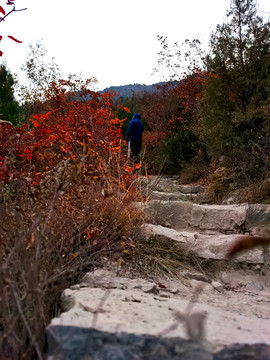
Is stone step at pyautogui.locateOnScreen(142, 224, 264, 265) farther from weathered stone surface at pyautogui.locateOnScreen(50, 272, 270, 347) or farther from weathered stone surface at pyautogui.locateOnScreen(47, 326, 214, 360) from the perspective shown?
weathered stone surface at pyautogui.locateOnScreen(47, 326, 214, 360)

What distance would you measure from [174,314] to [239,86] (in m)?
6.24

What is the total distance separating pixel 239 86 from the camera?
6.77 meters

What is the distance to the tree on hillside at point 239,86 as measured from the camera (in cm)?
648

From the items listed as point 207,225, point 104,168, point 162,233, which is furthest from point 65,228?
point 207,225

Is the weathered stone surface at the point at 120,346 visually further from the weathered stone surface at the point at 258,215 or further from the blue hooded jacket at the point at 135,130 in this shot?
the blue hooded jacket at the point at 135,130

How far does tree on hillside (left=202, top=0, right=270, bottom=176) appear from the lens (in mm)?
6480

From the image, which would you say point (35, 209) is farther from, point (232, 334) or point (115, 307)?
point (232, 334)

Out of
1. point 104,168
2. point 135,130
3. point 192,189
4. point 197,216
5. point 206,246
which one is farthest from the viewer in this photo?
point 135,130

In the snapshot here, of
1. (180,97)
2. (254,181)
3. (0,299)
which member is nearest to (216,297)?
(0,299)

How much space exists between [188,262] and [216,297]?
2.26ft

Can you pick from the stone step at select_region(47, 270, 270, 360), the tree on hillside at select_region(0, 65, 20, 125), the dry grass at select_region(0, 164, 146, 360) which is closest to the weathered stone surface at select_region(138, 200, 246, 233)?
the dry grass at select_region(0, 164, 146, 360)

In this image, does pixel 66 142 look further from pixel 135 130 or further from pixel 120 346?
pixel 135 130

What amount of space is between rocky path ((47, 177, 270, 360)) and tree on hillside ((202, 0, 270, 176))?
9.54 feet

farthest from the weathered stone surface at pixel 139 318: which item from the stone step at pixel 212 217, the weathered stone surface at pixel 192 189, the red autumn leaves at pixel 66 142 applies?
the weathered stone surface at pixel 192 189
